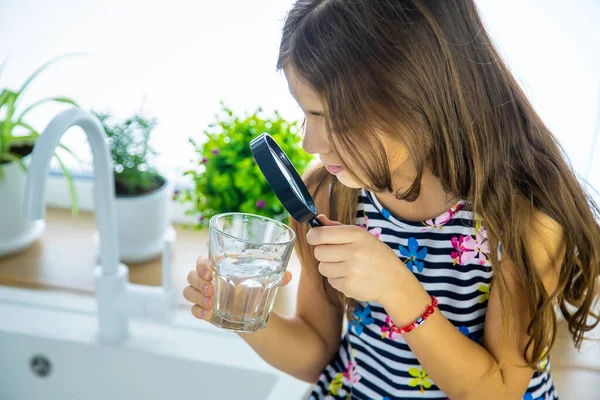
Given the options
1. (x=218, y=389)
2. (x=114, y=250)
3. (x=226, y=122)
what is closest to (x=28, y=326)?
(x=114, y=250)

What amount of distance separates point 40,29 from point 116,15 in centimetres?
21

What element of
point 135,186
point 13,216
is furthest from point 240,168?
point 13,216

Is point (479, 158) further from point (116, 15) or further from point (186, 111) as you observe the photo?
point (116, 15)

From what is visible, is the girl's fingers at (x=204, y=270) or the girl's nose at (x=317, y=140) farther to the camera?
the girl's fingers at (x=204, y=270)

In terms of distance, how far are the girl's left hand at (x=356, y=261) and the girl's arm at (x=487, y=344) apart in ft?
0.16

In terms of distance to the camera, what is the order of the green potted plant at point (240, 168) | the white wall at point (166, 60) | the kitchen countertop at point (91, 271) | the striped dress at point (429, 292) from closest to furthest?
1. the striped dress at point (429, 292)
2. the kitchen countertop at point (91, 271)
3. the green potted plant at point (240, 168)
4. the white wall at point (166, 60)

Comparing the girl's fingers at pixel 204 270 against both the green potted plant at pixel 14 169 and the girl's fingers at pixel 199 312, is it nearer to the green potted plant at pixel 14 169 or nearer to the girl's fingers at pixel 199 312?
the girl's fingers at pixel 199 312

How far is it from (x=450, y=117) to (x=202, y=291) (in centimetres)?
39

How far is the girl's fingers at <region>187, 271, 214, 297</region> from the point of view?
2.76 ft

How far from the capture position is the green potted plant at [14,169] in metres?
1.31

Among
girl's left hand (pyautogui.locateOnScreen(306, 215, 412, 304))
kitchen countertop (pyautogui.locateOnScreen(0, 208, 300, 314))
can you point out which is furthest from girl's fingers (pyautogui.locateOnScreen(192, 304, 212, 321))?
kitchen countertop (pyautogui.locateOnScreen(0, 208, 300, 314))

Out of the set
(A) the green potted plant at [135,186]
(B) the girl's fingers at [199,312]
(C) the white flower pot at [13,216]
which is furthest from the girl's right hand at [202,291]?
(C) the white flower pot at [13,216]

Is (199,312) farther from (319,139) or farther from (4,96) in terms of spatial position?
(4,96)

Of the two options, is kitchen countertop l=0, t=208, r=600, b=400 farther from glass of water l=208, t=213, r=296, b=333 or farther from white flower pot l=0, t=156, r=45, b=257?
glass of water l=208, t=213, r=296, b=333
